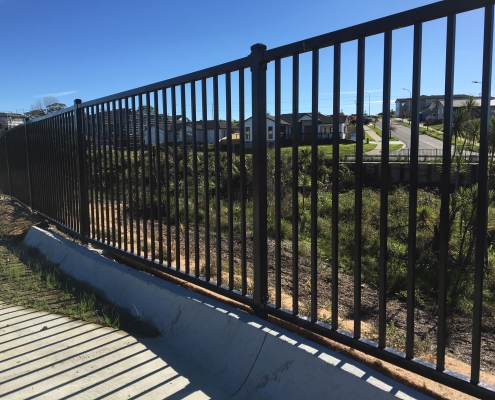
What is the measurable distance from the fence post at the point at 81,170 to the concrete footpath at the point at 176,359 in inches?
76.5

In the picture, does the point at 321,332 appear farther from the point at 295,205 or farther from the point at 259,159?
the point at 259,159

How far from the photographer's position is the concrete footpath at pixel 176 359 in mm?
2730

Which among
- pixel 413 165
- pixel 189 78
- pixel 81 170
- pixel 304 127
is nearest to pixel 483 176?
pixel 413 165

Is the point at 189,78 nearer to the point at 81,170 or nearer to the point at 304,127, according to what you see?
the point at 304,127

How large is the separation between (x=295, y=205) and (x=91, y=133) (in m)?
4.13

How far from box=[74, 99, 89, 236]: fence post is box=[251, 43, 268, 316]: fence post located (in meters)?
3.77

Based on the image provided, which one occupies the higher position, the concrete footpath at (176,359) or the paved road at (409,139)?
the paved road at (409,139)

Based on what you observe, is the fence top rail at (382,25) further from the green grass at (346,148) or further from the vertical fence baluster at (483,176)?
the green grass at (346,148)

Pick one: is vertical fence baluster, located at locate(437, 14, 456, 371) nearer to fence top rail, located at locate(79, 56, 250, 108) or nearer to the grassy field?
fence top rail, located at locate(79, 56, 250, 108)

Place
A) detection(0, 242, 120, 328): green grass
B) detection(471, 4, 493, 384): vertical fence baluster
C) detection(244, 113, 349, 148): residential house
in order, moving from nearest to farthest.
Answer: detection(471, 4, 493, 384): vertical fence baluster
detection(244, 113, 349, 148): residential house
detection(0, 242, 120, 328): green grass

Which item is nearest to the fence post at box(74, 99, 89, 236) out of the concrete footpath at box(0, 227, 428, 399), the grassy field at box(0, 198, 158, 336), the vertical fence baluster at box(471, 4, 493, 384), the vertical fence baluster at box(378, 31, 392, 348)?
the grassy field at box(0, 198, 158, 336)

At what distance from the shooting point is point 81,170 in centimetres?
634

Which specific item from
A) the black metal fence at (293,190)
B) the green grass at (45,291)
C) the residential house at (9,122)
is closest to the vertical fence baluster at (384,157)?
the black metal fence at (293,190)

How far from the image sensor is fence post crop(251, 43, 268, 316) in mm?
3311
